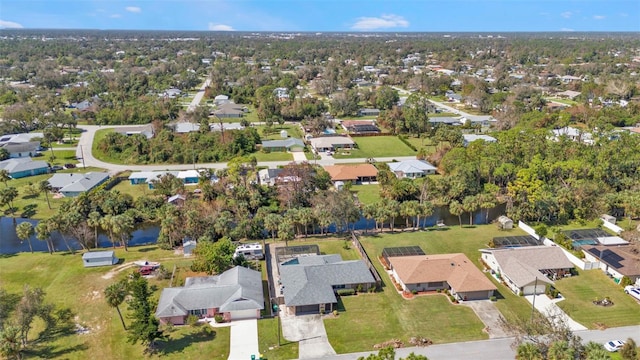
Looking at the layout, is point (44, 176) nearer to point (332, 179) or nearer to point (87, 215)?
point (87, 215)

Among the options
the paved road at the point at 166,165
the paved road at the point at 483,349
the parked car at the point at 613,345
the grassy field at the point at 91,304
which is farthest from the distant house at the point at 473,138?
the grassy field at the point at 91,304

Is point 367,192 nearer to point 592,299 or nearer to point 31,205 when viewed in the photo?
point 592,299

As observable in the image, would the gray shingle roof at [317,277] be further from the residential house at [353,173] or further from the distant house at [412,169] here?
the distant house at [412,169]

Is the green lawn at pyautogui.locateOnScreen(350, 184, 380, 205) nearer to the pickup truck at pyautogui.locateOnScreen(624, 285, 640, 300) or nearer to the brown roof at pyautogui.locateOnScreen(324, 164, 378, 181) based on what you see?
the brown roof at pyautogui.locateOnScreen(324, 164, 378, 181)

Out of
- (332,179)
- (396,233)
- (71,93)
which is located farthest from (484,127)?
(71,93)

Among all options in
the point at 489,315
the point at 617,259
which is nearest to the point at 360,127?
the point at 617,259

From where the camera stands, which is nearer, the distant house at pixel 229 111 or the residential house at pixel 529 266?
the residential house at pixel 529 266
